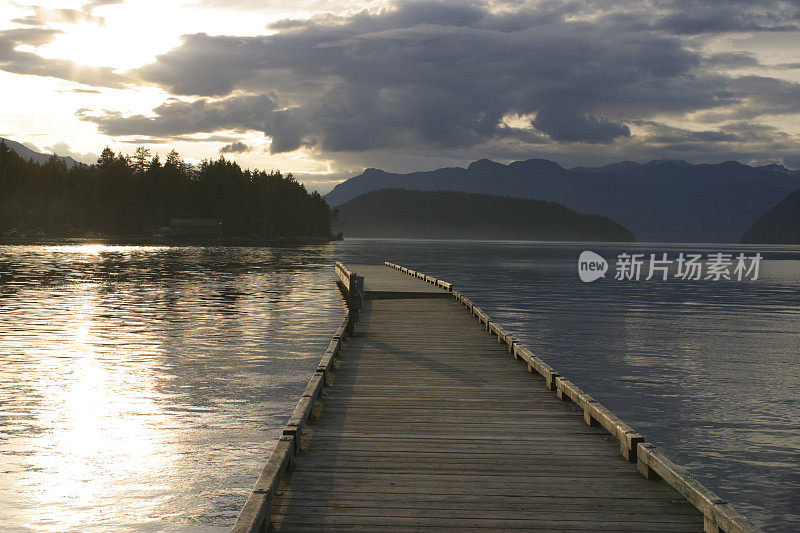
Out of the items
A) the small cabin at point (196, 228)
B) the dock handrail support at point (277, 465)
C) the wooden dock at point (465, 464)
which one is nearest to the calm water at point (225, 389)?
the dock handrail support at point (277, 465)

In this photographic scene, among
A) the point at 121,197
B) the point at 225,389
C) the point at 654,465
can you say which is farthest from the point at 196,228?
the point at 654,465

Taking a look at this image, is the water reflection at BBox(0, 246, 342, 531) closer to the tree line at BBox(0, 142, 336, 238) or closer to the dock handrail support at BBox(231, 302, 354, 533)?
the dock handrail support at BBox(231, 302, 354, 533)

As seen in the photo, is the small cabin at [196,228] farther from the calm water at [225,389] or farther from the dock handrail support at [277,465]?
the dock handrail support at [277,465]

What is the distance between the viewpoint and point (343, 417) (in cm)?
1069

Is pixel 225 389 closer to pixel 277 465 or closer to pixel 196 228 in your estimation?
pixel 277 465

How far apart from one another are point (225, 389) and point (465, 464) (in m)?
8.38

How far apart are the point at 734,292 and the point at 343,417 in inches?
1872

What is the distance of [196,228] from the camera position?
15650cm

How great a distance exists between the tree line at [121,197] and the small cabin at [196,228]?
196 inches

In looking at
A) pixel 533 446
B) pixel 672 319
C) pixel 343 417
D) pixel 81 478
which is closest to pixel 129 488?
pixel 81 478

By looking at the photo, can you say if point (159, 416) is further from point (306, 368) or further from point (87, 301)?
point (87, 301)

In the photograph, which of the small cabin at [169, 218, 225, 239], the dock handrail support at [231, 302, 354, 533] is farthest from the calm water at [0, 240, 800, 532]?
the small cabin at [169, 218, 225, 239]

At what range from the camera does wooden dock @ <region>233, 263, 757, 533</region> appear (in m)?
6.88

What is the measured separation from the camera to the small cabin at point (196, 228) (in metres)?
155
